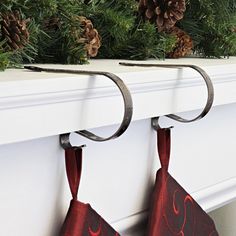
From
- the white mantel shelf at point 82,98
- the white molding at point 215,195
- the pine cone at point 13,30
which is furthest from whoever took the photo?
the white molding at point 215,195

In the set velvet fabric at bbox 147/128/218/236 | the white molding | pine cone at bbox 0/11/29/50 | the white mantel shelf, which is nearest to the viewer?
the white mantel shelf

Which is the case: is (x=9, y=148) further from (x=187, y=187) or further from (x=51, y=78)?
(x=187, y=187)

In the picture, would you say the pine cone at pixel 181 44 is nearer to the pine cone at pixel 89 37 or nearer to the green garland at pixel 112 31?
the green garland at pixel 112 31

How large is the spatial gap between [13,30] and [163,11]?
25 cm

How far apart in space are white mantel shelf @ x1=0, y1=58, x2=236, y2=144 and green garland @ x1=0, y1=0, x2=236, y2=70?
0.04 meters

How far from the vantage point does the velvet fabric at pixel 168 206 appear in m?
0.69

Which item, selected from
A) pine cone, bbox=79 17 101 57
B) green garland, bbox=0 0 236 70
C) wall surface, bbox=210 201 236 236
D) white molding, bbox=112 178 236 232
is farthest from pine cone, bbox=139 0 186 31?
wall surface, bbox=210 201 236 236

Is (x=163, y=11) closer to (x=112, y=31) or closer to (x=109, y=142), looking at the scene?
(x=112, y=31)

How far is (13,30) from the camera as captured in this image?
1.94ft

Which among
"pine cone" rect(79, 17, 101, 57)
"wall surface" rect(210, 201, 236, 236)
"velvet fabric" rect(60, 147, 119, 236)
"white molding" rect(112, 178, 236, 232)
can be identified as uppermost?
"pine cone" rect(79, 17, 101, 57)

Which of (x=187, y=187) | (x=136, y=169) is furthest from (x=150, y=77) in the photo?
(x=187, y=187)

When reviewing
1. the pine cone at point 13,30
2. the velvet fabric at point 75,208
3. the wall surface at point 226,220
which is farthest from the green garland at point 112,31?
the wall surface at point 226,220

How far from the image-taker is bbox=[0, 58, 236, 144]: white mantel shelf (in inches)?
19.0

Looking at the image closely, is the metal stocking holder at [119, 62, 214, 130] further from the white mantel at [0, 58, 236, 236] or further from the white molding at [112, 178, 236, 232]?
the white molding at [112, 178, 236, 232]
